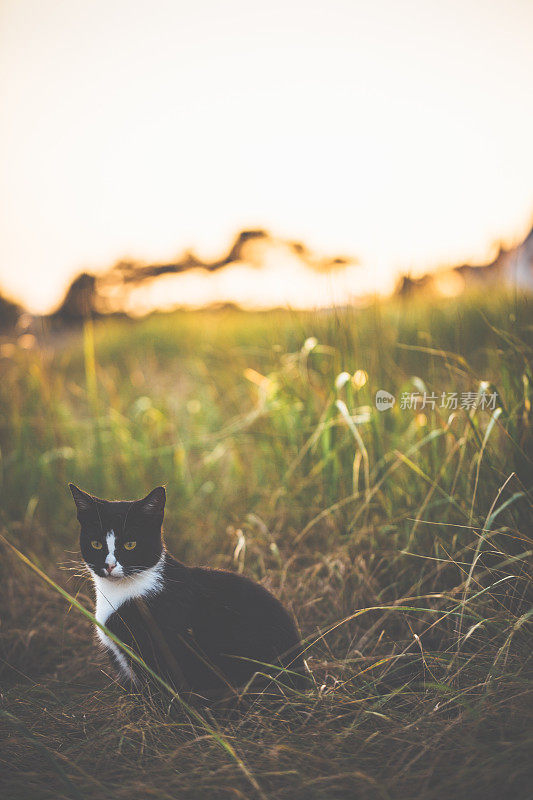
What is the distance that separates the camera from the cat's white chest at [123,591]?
53.2 inches

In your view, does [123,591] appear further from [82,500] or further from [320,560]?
[320,560]

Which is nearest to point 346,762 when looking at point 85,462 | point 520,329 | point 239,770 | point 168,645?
point 239,770

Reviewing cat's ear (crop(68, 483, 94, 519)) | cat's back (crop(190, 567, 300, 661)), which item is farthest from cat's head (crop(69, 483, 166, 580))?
cat's back (crop(190, 567, 300, 661))

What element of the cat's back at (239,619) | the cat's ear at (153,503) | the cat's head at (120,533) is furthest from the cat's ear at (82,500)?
the cat's back at (239,619)

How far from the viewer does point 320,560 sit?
188 cm

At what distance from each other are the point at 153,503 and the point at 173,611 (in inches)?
10.2

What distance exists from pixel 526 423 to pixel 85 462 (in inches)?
74.4

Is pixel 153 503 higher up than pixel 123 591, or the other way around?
pixel 153 503

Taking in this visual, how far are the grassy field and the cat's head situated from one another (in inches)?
6.2

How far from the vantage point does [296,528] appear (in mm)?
1980

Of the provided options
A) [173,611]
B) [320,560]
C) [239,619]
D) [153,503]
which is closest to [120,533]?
[153,503]

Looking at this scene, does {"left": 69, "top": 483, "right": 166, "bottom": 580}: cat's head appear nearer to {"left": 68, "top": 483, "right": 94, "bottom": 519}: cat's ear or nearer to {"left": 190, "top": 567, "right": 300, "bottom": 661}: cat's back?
{"left": 68, "top": 483, "right": 94, "bottom": 519}: cat's ear

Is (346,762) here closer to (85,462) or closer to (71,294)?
(85,462)

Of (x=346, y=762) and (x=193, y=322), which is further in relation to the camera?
(x=193, y=322)
